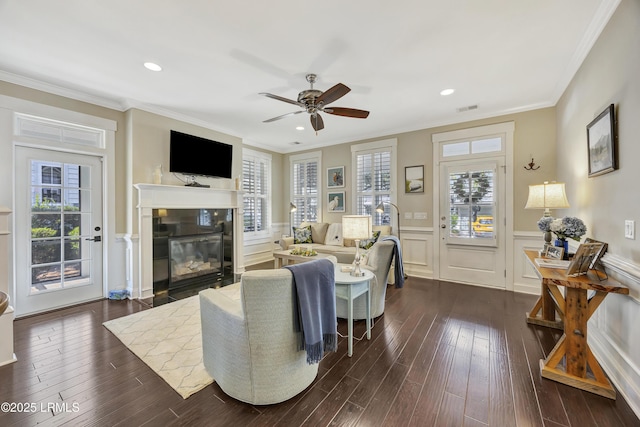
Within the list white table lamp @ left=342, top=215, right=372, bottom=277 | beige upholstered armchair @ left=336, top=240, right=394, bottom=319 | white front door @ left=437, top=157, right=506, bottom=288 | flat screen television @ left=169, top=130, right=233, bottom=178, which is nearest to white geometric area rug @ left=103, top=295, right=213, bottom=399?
beige upholstered armchair @ left=336, top=240, right=394, bottom=319

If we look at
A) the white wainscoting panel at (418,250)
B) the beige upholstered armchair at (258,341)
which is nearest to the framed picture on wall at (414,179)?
the white wainscoting panel at (418,250)

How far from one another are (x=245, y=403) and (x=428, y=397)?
1.24 metres

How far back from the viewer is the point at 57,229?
11.1 ft

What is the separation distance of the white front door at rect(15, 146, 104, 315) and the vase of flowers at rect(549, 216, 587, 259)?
18.1ft

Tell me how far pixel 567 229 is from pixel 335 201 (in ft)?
13.0

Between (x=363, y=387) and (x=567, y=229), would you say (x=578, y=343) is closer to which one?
(x=567, y=229)

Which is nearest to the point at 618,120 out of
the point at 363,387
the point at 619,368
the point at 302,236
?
the point at 619,368

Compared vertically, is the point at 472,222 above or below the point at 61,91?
below

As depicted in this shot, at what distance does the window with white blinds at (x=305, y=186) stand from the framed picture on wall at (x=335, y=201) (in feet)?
1.03

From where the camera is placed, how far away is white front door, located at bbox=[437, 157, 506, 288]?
4.11 m

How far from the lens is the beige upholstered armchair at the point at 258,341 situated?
1.57 metres

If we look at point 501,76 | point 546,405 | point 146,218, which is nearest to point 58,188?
point 146,218

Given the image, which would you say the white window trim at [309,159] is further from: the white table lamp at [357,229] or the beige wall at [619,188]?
the beige wall at [619,188]

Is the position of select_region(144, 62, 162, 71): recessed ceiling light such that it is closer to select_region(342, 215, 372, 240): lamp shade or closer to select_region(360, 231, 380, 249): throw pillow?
select_region(342, 215, 372, 240): lamp shade
